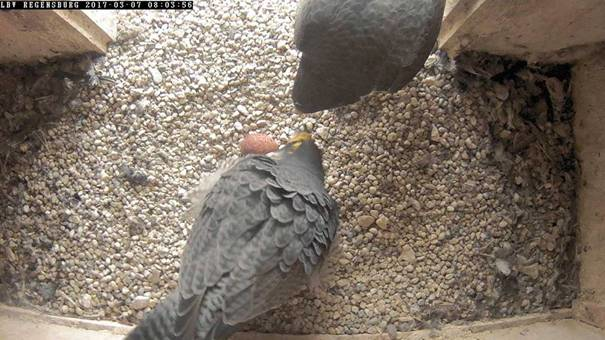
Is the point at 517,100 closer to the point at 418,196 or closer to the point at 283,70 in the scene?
the point at 418,196

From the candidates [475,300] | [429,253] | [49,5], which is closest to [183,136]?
[49,5]

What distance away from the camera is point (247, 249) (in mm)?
1486

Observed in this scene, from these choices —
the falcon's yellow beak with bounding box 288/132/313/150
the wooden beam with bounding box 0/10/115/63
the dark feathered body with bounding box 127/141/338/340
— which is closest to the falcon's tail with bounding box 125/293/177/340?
the dark feathered body with bounding box 127/141/338/340

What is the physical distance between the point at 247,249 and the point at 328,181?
0.50 m

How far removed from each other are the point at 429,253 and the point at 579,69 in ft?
2.62

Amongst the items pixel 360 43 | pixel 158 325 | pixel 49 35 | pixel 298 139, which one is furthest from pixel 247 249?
pixel 49 35

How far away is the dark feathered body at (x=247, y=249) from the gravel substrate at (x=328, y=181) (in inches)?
11.6

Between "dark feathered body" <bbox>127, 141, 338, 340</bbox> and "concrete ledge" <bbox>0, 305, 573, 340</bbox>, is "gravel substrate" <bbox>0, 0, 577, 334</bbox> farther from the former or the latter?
"dark feathered body" <bbox>127, 141, 338, 340</bbox>

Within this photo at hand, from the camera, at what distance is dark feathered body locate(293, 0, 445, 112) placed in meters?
1.56

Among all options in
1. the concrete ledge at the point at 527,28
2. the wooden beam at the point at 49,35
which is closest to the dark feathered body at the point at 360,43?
the concrete ledge at the point at 527,28

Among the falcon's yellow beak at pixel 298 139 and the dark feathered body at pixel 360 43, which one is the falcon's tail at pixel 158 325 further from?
the dark feathered body at pixel 360 43

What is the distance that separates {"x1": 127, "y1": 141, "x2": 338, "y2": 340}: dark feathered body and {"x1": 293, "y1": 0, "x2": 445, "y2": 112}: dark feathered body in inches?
11.4

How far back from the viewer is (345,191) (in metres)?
1.88

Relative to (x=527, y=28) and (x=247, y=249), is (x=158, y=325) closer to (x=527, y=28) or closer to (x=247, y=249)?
(x=247, y=249)
